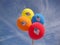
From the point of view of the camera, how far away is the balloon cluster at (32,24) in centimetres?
164

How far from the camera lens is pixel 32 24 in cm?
168

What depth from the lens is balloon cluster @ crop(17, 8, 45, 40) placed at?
1640mm

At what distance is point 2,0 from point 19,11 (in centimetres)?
28

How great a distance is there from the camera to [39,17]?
5.71 feet

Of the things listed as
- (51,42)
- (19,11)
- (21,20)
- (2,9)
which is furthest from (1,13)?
(51,42)

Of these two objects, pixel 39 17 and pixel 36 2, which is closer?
pixel 39 17

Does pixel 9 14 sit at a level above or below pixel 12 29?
above

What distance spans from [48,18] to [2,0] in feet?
2.21

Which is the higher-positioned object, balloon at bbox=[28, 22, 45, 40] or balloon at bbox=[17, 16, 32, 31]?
balloon at bbox=[17, 16, 32, 31]

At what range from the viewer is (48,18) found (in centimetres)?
227

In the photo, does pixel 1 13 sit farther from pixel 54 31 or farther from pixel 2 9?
pixel 54 31

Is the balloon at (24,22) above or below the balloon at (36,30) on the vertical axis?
above

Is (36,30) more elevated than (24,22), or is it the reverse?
(24,22)

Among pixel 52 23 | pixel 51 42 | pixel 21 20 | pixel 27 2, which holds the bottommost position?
pixel 21 20
